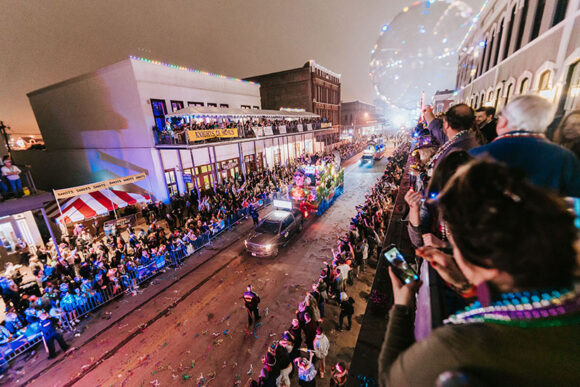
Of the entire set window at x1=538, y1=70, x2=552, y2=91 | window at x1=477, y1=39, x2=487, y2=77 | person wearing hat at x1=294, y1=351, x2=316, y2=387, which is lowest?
person wearing hat at x1=294, y1=351, x2=316, y2=387

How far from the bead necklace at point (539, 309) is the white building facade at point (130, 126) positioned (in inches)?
661

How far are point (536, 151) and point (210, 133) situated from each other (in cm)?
1734

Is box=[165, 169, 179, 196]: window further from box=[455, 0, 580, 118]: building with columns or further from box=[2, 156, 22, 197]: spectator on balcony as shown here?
box=[455, 0, 580, 118]: building with columns

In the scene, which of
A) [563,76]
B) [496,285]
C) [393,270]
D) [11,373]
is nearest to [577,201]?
[496,285]

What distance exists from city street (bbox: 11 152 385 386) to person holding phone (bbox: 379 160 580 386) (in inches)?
260

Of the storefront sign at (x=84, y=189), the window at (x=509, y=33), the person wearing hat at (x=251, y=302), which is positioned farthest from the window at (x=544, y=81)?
the storefront sign at (x=84, y=189)

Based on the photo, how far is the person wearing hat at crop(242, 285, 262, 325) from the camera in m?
7.39

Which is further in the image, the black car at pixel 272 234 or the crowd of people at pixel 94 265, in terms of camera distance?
the black car at pixel 272 234

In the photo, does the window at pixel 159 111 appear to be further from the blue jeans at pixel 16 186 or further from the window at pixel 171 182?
the blue jeans at pixel 16 186

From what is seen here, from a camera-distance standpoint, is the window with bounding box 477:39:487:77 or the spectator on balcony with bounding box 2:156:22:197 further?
the window with bounding box 477:39:487:77

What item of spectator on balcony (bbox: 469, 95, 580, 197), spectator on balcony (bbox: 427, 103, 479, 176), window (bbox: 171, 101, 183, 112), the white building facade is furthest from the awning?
spectator on balcony (bbox: 469, 95, 580, 197)

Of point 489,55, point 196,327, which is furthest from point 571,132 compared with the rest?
point 489,55

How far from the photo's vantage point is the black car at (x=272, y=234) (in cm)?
1128

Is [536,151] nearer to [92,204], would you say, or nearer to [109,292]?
[109,292]
